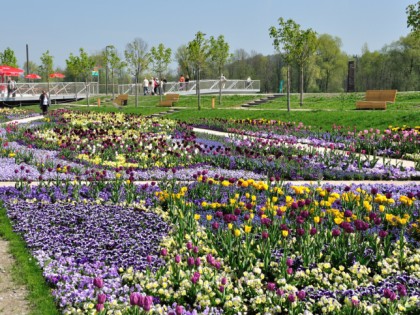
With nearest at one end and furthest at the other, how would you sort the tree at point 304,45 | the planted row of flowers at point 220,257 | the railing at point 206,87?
the planted row of flowers at point 220,257 < the tree at point 304,45 < the railing at point 206,87

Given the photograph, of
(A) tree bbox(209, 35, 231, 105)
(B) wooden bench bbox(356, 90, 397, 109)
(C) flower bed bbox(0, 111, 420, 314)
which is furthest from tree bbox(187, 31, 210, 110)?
(C) flower bed bbox(0, 111, 420, 314)

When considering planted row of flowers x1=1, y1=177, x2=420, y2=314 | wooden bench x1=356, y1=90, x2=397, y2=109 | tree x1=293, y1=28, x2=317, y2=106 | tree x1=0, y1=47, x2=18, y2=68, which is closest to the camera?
planted row of flowers x1=1, y1=177, x2=420, y2=314

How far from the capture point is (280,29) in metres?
28.6

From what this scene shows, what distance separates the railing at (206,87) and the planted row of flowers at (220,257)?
39.4m

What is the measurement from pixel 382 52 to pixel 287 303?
66222mm

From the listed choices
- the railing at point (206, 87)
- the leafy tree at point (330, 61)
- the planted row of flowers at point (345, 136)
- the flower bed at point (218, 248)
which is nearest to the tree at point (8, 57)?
the railing at point (206, 87)

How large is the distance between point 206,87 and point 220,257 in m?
45.0

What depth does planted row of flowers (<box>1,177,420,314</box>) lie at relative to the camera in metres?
4.34

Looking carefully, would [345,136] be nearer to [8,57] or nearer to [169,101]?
[169,101]

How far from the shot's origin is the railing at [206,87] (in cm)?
4784

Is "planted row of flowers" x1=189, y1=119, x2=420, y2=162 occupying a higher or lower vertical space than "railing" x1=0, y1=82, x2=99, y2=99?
lower

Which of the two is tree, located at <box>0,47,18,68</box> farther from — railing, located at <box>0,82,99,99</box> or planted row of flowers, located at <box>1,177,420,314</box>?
planted row of flowers, located at <box>1,177,420,314</box>

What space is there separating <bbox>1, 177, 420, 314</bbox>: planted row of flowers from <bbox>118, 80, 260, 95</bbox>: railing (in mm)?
39389

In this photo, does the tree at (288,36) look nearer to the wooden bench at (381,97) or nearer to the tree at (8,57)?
the wooden bench at (381,97)
